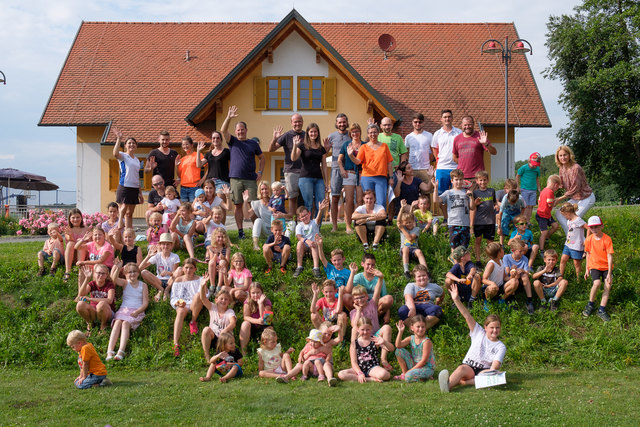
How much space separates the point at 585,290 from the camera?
1075 cm

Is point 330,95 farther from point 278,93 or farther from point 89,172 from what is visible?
point 89,172

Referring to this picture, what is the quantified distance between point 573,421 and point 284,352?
4.19 m

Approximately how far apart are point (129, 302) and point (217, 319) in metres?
1.67

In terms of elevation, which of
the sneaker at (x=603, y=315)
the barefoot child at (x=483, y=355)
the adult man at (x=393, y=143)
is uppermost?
the adult man at (x=393, y=143)

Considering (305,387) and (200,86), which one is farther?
(200,86)

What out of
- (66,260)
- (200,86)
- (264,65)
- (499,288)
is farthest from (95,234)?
(200,86)

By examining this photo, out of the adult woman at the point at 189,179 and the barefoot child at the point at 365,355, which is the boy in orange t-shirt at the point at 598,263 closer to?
the barefoot child at the point at 365,355

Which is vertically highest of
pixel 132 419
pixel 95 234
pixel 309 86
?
pixel 309 86

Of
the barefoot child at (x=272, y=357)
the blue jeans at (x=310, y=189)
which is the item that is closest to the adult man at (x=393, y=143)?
the blue jeans at (x=310, y=189)

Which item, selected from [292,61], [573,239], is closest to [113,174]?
[292,61]

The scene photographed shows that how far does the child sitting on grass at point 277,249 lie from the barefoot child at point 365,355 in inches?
106

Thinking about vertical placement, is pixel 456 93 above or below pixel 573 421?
above

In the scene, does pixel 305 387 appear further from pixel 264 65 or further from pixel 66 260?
pixel 264 65

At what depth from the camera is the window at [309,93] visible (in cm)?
2289
